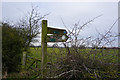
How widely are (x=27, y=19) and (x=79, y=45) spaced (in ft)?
28.4

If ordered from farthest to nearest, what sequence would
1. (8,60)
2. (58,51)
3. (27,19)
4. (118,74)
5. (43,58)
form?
(27,19)
(8,60)
(43,58)
(58,51)
(118,74)

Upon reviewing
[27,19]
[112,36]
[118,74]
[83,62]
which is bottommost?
[118,74]

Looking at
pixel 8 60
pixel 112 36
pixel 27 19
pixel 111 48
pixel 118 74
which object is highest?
pixel 27 19

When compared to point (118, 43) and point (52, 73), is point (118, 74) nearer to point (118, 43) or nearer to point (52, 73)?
point (118, 43)

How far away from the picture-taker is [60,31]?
3.83 metres

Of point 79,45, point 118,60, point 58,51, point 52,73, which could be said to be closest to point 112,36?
point 118,60

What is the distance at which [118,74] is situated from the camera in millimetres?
2105

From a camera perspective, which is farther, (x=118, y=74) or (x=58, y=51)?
(x=58, y=51)

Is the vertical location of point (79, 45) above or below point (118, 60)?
above

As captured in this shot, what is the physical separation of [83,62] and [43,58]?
69.3 inches

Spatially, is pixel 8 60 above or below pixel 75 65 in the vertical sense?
below

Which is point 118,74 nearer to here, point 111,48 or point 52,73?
point 111,48

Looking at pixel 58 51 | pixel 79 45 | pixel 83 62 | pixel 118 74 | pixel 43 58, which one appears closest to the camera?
pixel 118 74

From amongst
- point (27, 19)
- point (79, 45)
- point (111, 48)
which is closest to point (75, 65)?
point (79, 45)
